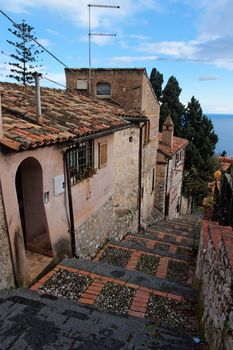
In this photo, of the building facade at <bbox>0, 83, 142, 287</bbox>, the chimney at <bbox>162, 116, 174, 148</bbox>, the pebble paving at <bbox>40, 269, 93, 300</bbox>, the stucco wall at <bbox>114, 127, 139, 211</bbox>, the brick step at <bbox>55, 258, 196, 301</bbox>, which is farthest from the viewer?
the chimney at <bbox>162, 116, 174, 148</bbox>

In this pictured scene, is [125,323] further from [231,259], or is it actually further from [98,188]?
[98,188]

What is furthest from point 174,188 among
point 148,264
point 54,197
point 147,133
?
point 54,197

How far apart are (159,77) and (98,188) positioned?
2827 centimetres

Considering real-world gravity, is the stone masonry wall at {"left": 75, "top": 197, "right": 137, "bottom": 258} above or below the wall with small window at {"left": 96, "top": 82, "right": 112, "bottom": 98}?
below

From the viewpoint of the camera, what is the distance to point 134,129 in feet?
40.4

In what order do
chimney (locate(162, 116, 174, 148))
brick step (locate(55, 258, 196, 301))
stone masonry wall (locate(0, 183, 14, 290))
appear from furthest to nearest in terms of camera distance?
chimney (locate(162, 116, 174, 148)), brick step (locate(55, 258, 196, 301)), stone masonry wall (locate(0, 183, 14, 290))

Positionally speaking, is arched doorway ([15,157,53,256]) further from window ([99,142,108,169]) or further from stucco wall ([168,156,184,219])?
stucco wall ([168,156,184,219])

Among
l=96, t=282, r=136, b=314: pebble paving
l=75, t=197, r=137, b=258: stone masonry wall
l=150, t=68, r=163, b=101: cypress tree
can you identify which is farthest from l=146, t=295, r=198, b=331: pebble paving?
l=150, t=68, r=163, b=101: cypress tree

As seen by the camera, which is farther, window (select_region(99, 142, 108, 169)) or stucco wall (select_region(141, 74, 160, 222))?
stucco wall (select_region(141, 74, 160, 222))

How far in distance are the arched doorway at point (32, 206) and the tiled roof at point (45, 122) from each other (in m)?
0.66

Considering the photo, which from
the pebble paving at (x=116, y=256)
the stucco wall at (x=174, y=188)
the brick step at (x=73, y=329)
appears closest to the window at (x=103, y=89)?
the stucco wall at (x=174, y=188)

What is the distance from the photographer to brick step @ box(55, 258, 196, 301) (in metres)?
6.37

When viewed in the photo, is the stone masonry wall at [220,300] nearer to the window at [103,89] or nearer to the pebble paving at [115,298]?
the pebble paving at [115,298]

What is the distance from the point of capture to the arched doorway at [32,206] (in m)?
6.18
